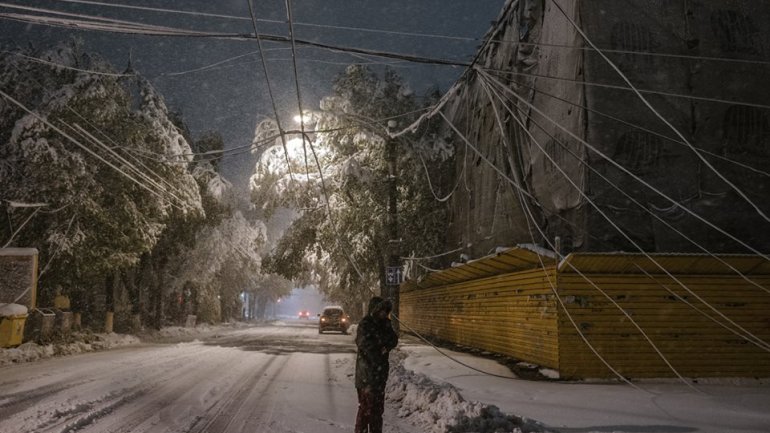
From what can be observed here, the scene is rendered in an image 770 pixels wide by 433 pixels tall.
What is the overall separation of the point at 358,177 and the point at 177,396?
12303 millimetres

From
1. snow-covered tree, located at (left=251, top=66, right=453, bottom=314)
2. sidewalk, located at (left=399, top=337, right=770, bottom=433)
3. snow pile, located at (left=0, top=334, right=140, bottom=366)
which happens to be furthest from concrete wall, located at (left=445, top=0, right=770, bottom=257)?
snow pile, located at (left=0, top=334, right=140, bottom=366)

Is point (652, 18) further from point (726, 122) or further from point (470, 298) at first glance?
point (470, 298)

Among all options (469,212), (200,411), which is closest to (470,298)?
(469,212)

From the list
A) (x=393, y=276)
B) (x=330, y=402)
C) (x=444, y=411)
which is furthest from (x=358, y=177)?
(x=444, y=411)

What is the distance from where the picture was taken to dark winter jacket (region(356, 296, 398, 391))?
6031 millimetres

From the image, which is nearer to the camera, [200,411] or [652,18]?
[200,411]

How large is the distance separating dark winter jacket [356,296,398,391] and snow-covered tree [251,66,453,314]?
1363 centimetres

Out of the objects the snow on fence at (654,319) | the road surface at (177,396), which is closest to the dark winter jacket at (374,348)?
the road surface at (177,396)

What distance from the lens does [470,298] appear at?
733 inches

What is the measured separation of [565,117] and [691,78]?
308 centimetres

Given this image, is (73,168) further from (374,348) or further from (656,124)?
(656,124)

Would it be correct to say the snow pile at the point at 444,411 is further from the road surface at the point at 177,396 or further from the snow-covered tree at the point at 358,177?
the snow-covered tree at the point at 358,177

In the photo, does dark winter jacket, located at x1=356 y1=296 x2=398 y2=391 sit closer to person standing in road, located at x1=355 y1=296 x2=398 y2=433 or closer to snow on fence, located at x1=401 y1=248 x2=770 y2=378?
person standing in road, located at x1=355 y1=296 x2=398 y2=433

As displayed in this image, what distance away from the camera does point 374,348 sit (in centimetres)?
609
